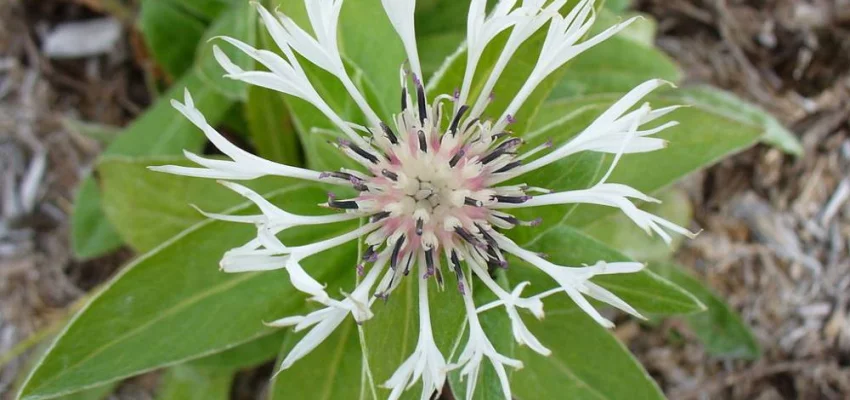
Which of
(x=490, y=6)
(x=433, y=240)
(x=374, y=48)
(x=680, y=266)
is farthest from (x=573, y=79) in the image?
(x=433, y=240)

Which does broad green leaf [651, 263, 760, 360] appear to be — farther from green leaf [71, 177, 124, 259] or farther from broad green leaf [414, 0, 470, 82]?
green leaf [71, 177, 124, 259]

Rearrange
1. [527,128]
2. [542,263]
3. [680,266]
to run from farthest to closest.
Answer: [680,266], [527,128], [542,263]

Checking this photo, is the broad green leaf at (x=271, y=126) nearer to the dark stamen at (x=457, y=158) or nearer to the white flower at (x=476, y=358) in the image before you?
the dark stamen at (x=457, y=158)

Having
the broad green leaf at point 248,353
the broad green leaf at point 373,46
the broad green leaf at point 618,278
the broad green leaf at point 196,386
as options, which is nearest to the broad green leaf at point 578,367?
the broad green leaf at point 618,278

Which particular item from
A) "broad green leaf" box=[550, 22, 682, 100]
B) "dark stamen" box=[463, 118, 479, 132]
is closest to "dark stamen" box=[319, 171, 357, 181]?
"dark stamen" box=[463, 118, 479, 132]

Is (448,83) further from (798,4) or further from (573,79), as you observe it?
(798,4)

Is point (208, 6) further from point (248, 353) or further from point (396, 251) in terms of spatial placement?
point (396, 251)
